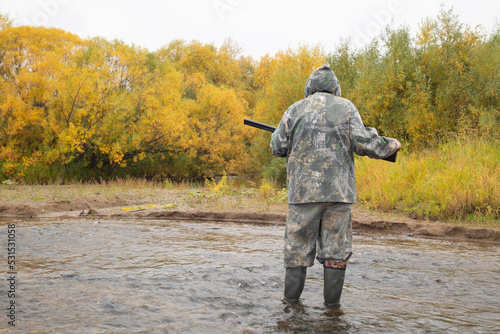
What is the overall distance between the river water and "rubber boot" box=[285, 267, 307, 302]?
0.39ft

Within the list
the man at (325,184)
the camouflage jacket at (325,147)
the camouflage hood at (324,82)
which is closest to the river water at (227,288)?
the man at (325,184)

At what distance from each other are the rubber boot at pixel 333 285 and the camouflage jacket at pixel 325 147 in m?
0.68

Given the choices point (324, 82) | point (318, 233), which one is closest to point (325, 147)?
point (324, 82)

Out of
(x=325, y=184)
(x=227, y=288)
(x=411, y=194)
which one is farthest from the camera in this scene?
(x=411, y=194)

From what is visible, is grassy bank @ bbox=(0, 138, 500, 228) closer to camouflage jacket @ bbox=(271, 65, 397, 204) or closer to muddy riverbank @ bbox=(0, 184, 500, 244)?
muddy riverbank @ bbox=(0, 184, 500, 244)

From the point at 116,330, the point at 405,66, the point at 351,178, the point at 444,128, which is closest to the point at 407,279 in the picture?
the point at 351,178

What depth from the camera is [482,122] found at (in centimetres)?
1485

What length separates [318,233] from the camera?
13.5 ft

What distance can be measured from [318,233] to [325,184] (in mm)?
508

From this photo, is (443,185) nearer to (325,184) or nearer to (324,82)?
(324,82)

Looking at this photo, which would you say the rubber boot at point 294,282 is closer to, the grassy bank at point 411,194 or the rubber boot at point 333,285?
the rubber boot at point 333,285

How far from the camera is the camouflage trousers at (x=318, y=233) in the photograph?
397cm

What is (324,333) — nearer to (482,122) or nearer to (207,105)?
(482,122)

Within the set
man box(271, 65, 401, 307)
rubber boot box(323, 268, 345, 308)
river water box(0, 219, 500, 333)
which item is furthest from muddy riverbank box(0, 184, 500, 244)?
man box(271, 65, 401, 307)
